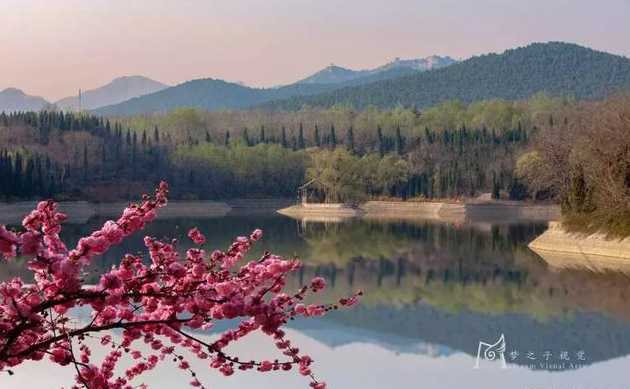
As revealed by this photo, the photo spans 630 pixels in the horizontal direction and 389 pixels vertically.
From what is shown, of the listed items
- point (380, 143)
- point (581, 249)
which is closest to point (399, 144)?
point (380, 143)

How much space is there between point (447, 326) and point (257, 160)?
89.0 metres

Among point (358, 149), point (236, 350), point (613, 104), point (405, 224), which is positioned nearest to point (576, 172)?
point (613, 104)

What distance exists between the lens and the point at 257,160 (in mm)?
110188

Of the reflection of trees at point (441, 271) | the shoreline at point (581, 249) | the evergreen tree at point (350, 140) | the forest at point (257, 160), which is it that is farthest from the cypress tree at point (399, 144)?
the shoreline at point (581, 249)

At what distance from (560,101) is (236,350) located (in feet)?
469

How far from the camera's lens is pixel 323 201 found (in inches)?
3967

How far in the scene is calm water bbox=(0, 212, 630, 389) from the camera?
15.5 m

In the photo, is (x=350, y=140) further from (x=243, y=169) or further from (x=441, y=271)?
(x=441, y=271)

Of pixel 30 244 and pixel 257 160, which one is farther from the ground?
pixel 30 244

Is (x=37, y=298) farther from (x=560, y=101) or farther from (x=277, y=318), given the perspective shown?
(x=560, y=101)

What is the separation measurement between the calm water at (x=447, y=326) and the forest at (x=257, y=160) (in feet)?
154

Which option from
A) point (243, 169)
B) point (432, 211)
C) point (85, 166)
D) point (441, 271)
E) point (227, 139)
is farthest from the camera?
point (227, 139)

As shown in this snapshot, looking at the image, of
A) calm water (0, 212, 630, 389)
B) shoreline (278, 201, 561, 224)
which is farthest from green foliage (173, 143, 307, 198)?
calm water (0, 212, 630, 389)

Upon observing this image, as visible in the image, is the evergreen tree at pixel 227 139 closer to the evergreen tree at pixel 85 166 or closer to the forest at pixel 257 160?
the forest at pixel 257 160
